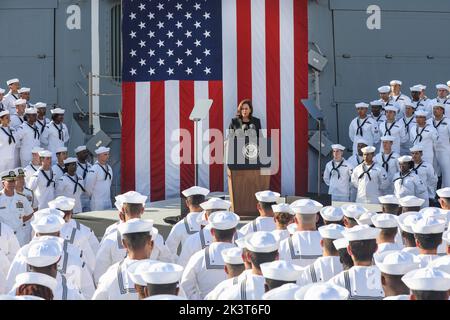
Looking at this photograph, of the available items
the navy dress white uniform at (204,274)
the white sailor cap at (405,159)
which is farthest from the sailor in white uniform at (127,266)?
the white sailor cap at (405,159)

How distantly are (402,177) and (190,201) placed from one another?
470 cm

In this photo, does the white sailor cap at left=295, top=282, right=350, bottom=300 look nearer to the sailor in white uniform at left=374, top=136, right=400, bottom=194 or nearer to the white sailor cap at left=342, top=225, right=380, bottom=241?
the white sailor cap at left=342, top=225, right=380, bottom=241

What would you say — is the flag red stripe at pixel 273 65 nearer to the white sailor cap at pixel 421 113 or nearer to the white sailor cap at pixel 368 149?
the white sailor cap at pixel 368 149

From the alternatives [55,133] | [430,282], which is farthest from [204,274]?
[55,133]

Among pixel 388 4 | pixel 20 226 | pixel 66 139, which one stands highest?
pixel 388 4

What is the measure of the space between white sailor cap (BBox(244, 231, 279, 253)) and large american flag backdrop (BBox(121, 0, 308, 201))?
7.39 meters

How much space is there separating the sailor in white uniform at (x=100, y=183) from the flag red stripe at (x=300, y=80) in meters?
2.65

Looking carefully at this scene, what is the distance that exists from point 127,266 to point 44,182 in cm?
676

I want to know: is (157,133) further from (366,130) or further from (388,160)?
(388,160)

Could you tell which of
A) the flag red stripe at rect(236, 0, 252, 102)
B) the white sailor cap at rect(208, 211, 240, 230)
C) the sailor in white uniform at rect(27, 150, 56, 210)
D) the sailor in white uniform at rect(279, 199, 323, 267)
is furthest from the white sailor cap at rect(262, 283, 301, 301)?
the flag red stripe at rect(236, 0, 252, 102)

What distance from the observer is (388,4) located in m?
→ 14.4
